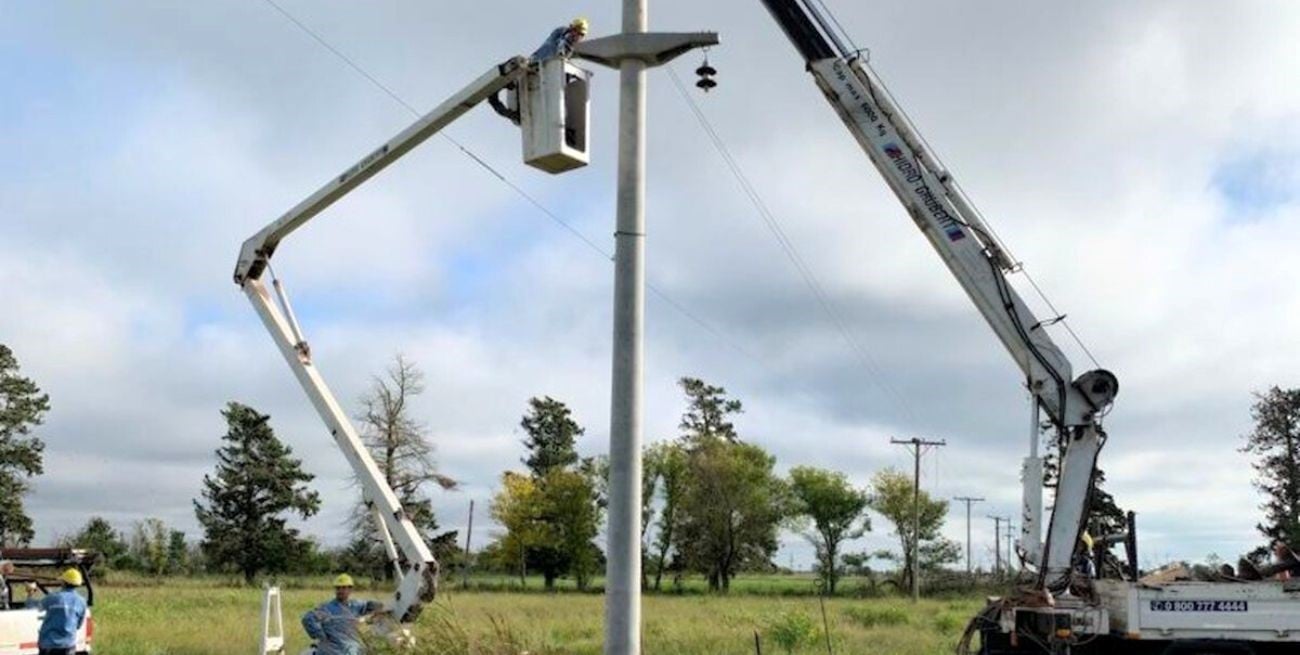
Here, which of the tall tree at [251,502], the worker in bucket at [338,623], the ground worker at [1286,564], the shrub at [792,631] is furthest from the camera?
the tall tree at [251,502]

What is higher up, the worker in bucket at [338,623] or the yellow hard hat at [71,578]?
the yellow hard hat at [71,578]

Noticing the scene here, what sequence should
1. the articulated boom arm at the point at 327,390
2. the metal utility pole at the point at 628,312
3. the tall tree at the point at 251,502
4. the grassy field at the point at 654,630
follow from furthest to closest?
the tall tree at the point at 251,502 < the grassy field at the point at 654,630 < the articulated boom arm at the point at 327,390 < the metal utility pole at the point at 628,312

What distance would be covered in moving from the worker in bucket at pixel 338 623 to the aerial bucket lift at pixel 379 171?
0.32 m

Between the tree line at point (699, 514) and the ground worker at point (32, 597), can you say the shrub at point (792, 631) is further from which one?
the tree line at point (699, 514)

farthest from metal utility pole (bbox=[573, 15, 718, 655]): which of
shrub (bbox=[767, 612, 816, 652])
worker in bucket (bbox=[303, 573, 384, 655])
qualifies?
shrub (bbox=[767, 612, 816, 652])

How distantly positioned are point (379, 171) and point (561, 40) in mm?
4405

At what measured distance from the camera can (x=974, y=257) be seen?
16.9 metres

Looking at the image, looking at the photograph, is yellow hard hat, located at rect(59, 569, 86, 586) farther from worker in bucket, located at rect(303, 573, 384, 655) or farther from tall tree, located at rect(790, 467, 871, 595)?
tall tree, located at rect(790, 467, 871, 595)

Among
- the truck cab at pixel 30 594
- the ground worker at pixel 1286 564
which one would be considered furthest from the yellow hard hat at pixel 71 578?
the ground worker at pixel 1286 564

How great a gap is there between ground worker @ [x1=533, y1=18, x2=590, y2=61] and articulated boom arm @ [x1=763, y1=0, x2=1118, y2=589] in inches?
386

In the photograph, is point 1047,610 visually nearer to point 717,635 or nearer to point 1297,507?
point 717,635

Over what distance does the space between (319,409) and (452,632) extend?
5.99m

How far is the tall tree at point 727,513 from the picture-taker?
80625 millimetres

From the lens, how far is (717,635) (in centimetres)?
2553
